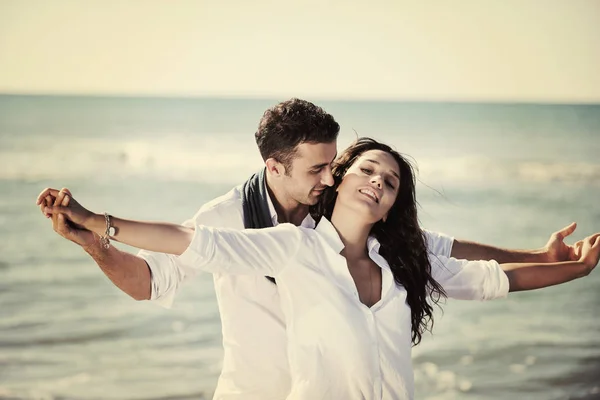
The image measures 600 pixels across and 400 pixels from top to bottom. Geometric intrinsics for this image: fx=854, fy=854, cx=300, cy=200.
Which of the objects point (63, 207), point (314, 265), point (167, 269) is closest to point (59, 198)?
point (63, 207)

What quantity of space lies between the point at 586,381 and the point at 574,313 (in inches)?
32.4

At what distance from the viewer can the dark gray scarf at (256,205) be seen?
2789 mm

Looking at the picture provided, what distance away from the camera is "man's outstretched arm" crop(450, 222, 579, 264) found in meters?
3.04

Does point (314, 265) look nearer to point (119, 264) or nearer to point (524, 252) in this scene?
point (119, 264)

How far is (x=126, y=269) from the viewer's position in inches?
104

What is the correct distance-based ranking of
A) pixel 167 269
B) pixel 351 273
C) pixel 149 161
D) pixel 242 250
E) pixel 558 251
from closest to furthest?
pixel 242 250
pixel 351 273
pixel 167 269
pixel 558 251
pixel 149 161

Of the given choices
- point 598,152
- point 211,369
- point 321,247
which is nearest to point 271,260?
point 321,247

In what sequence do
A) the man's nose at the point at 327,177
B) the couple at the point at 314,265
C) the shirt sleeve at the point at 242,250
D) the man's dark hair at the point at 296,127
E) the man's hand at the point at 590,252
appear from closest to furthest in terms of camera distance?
the shirt sleeve at the point at 242,250
the couple at the point at 314,265
the man's nose at the point at 327,177
the man's dark hair at the point at 296,127
the man's hand at the point at 590,252

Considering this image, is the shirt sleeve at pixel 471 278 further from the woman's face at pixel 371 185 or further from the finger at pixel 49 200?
the finger at pixel 49 200

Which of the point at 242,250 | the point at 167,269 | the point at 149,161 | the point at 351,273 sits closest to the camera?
the point at 242,250

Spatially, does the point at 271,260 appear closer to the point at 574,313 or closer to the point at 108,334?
the point at 108,334

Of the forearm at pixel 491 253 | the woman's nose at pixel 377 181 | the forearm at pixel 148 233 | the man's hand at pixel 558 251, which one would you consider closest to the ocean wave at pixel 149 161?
the forearm at pixel 491 253

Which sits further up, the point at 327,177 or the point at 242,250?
the point at 327,177

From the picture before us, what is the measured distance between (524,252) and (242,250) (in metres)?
1.23
